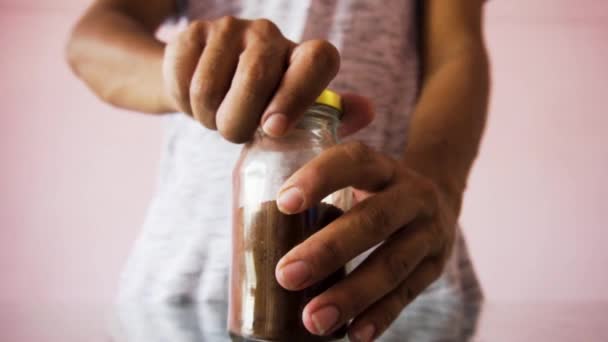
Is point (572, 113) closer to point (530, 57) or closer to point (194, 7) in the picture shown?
point (530, 57)

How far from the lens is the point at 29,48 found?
2.34 m

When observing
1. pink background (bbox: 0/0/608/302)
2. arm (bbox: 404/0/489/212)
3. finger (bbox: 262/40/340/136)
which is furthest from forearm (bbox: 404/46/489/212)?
pink background (bbox: 0/0/608/302)

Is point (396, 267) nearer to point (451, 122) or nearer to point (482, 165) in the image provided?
point (451, 122)

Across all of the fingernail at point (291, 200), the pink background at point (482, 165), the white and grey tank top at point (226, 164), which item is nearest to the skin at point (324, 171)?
the fingernail at point (291, 200)

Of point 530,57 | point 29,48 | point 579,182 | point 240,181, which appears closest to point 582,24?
point 530,57

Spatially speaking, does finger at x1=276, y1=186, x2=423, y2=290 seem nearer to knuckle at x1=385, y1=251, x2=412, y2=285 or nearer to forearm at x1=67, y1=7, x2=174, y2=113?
knuckle at x1=385, y1=251, x2=412, y2=285

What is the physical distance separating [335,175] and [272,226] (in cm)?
5

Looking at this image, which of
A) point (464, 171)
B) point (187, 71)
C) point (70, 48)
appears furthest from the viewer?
point (70, 48)

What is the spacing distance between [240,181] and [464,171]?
0.32 metres

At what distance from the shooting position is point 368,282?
381mm

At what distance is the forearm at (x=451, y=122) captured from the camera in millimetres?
592

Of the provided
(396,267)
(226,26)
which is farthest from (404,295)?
(226,26)

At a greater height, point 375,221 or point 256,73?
point 256,73

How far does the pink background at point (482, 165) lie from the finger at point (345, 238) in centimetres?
192
